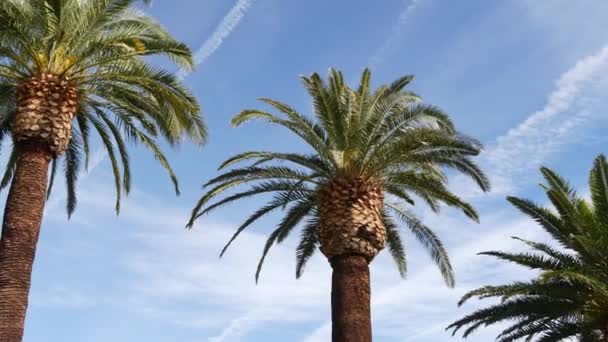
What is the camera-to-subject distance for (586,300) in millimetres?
19734

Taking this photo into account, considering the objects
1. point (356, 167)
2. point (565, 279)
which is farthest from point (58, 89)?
point (565, 279)

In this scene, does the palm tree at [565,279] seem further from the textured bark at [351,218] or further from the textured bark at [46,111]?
the textured bark at [46,111]

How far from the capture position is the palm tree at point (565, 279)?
63.7 ft

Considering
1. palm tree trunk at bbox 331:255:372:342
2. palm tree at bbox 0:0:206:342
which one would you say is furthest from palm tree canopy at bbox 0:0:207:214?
palm tree trunk at bbox 331:255:372:342

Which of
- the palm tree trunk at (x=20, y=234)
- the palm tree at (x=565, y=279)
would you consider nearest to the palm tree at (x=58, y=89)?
the palm tree trunk at (x=20, y=234)

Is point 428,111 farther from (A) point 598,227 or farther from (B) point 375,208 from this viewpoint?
(A) point 598,227

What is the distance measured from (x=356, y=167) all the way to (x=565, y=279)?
22.9 ft

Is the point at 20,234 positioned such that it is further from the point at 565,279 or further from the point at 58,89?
the point at 565,279

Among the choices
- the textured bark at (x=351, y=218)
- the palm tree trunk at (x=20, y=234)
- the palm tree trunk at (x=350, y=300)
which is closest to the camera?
the palm tree trunk at (x=20, y=234)

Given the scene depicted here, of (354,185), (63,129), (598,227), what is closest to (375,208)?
(354,185)

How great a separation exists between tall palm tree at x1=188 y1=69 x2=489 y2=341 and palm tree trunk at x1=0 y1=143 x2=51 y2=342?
473 cm

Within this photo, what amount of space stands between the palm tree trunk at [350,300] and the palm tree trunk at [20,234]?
6.84 metres

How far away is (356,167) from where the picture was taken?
18750mm

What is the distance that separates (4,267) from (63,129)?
3.47 m
